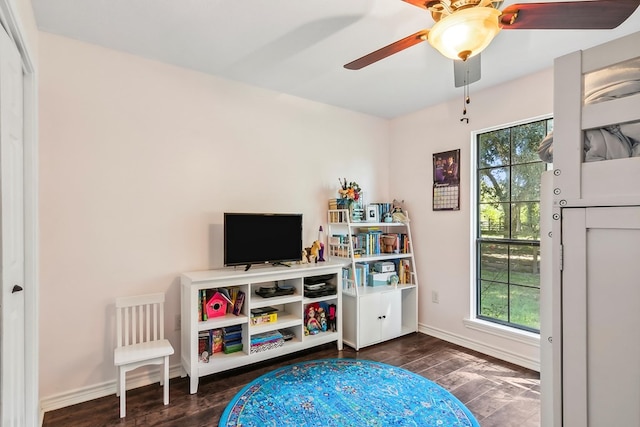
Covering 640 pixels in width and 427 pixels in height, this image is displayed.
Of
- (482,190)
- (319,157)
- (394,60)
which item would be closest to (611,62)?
Result: (394,60)

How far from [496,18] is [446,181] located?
224cm

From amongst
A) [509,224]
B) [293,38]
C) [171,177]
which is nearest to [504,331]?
[509,224]

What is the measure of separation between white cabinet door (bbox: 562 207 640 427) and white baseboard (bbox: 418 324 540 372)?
185cm

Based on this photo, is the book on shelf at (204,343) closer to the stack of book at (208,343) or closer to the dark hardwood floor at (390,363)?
the stack of book at (208,343)

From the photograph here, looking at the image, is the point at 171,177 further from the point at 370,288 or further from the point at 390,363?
the point at 390,363

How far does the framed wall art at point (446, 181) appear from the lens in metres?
3.45

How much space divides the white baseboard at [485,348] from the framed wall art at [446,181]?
1.32 m

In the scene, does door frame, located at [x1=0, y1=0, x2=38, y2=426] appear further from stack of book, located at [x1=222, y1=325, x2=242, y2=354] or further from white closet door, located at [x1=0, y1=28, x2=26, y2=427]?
stack of book, located at [x1=222, y1=325, x2=242, y2=354]

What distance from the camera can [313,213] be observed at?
140 inches

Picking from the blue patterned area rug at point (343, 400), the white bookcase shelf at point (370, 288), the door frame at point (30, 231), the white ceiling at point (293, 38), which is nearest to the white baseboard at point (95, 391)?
the door frame at point (30, 231)

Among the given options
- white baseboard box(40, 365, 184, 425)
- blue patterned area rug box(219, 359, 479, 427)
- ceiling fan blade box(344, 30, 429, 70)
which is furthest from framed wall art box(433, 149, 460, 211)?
white baseboard box(40, 365, 184, 425)

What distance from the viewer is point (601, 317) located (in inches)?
45.4

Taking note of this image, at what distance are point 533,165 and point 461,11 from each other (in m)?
2.05

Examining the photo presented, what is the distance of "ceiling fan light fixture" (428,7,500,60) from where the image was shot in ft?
4.66
